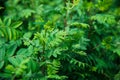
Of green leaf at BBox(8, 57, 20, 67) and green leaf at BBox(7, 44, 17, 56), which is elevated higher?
green leaf at BBox(7, 44, 17, 56)

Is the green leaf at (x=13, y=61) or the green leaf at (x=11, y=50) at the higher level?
the green leaf at (x=11, y=50)

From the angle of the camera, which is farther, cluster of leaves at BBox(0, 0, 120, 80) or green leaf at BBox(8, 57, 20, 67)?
cluster of leaves at BBox(0, 0, 120, 80)

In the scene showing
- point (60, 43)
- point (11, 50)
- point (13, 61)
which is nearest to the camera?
point (13, 61)

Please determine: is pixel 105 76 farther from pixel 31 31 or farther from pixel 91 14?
pixel 31 31

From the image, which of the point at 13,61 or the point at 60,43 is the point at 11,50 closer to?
the point at 13,61

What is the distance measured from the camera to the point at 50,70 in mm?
2521

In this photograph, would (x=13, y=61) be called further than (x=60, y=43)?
No

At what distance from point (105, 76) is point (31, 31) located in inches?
38.7

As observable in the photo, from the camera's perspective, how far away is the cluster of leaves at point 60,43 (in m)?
2.52

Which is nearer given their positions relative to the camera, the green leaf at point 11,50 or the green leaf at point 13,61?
the green leaf at point 13,61

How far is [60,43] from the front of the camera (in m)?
2.77

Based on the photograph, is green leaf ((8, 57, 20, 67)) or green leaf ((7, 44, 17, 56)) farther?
green leaf ((7, 44, 17, 56))

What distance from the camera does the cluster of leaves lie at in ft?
8.28

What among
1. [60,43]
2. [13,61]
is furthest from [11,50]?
[60,43]
